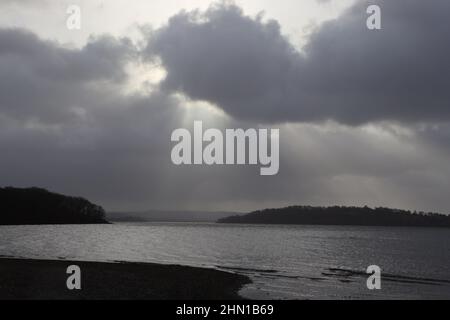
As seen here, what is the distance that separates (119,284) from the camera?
1724 inches

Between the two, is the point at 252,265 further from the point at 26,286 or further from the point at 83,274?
the point at 26,286

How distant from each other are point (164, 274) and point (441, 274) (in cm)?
4555

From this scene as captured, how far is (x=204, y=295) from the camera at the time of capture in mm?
39844

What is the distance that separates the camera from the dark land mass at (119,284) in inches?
1428

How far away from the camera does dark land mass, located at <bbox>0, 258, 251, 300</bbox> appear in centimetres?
3628
